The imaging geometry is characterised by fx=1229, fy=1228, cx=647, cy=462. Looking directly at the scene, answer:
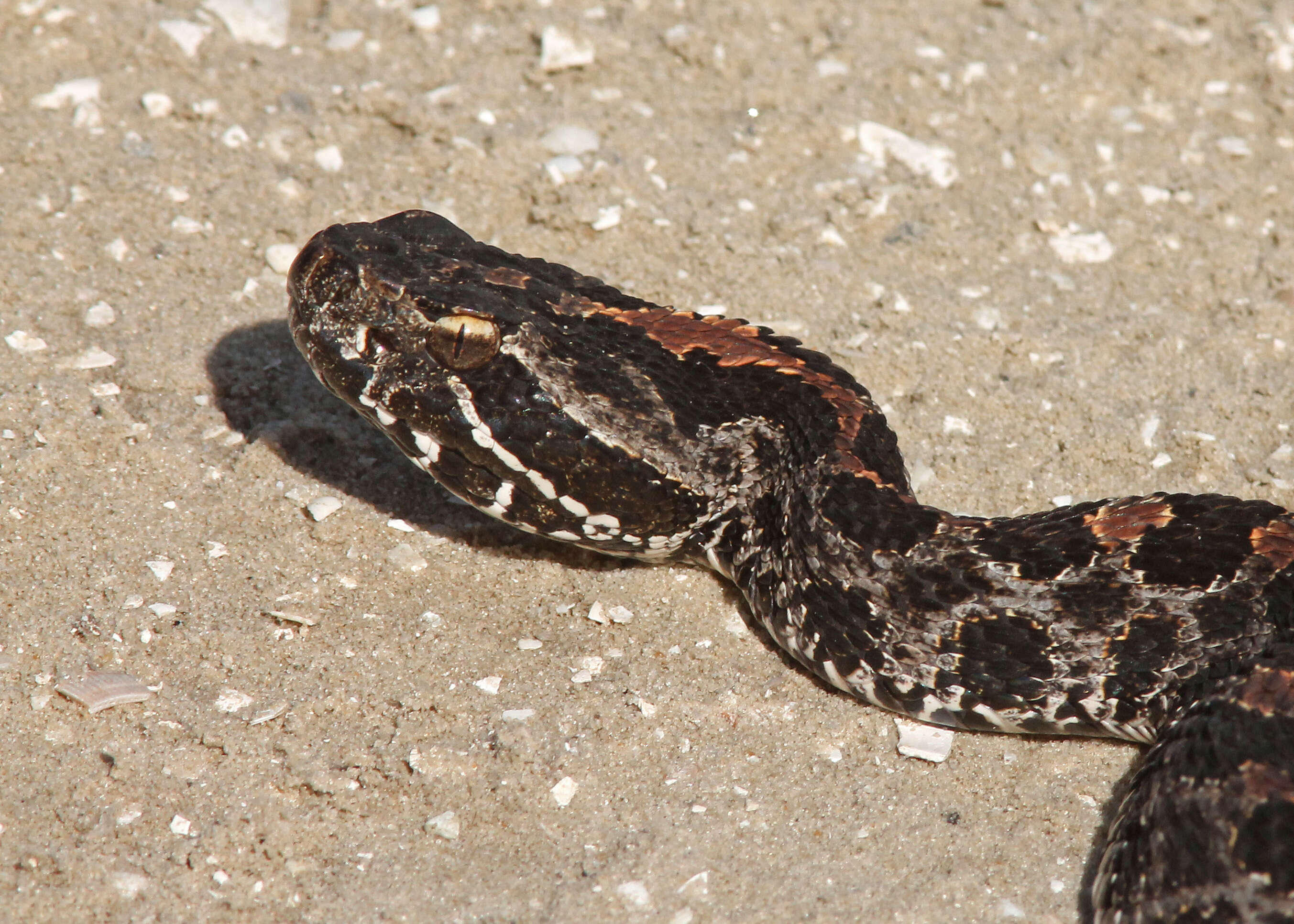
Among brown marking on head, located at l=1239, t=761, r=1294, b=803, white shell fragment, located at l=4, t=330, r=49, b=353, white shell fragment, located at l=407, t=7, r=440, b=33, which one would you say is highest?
brown marking on head, located at l=1239, t=761, r=1294, b=803

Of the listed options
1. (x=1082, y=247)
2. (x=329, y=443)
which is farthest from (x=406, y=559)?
(x=1082, y=247)

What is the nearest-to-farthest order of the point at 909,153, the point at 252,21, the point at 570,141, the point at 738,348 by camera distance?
1. the point at 738,348
2. the point at 570,141
3. the point at 909,153
4. the point at 252,21

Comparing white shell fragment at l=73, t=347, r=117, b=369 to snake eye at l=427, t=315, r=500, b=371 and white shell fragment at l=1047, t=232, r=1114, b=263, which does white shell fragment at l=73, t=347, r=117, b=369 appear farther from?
white shell fragment at l=1047, t=232, r=1114, b=263

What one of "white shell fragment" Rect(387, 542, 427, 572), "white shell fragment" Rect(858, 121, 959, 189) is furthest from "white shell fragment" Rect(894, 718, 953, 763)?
"white shell fragment" Rect(858, 121, 959, 189)

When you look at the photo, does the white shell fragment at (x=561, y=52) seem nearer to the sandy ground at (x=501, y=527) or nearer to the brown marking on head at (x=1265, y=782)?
the sandy ground at (x=501, y=527)

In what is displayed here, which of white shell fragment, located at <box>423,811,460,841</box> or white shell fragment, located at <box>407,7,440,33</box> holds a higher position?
white shell fragment, located at <box>407,7,440,33</box>

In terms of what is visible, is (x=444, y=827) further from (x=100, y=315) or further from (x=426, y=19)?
(x=426, y=19)

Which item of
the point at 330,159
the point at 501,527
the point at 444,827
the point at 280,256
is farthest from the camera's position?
the point at 330,159
